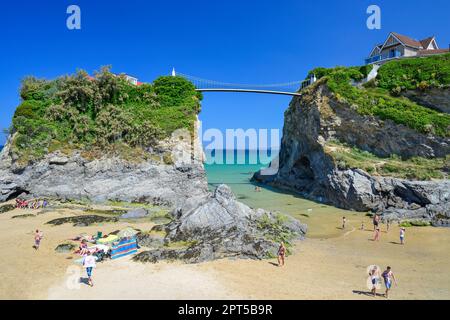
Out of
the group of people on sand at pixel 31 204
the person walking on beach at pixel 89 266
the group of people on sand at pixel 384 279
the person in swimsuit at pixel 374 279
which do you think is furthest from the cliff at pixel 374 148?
the group of people on sand at pixel 31 204

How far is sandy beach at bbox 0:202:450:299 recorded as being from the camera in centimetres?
1182

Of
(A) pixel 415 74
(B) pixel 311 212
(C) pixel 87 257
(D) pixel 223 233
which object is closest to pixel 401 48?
(A) pixel 415 74

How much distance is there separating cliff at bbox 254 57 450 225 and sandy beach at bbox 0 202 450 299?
28.8 ft

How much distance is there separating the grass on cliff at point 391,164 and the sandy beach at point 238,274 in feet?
35.1

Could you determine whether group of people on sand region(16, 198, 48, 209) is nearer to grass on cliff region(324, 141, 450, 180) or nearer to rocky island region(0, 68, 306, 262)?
rocky island region(0, 68, 306, 262)

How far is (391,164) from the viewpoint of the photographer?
104 ft

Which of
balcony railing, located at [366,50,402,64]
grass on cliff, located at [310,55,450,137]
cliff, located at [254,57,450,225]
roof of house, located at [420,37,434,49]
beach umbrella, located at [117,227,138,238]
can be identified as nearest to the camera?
beach umbrella, located at [117,227,138,238]

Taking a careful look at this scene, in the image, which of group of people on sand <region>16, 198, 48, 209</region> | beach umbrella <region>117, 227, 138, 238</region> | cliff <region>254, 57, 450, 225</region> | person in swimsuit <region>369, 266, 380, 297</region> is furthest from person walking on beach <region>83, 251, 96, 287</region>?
cliff <region>254, 57, 450, 225</region>

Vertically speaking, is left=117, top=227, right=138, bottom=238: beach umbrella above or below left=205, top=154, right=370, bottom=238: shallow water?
above

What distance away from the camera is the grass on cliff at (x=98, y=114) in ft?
109

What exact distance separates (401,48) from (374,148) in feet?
66.3

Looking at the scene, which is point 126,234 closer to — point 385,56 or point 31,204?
point 31,204

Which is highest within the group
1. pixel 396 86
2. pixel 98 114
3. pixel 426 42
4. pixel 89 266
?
pixel 426 42
